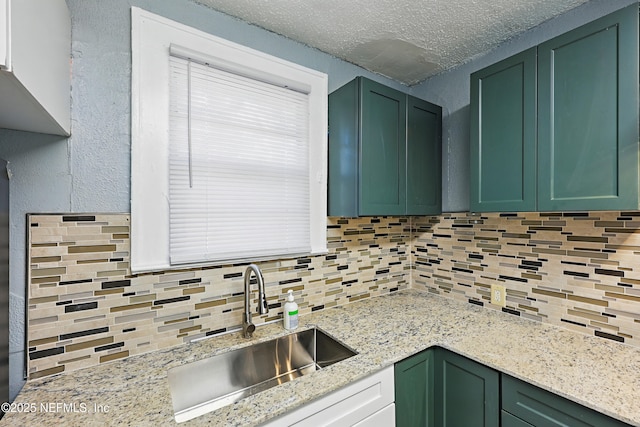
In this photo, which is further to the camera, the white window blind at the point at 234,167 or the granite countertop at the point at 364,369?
the white window blind at the point at 234,167

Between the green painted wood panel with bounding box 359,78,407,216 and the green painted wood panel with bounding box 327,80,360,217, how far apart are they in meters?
0.04

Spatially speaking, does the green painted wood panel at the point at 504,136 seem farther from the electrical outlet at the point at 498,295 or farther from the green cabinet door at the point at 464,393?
the green cabinet door at the point at 464,393

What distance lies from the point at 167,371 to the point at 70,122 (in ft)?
3.30

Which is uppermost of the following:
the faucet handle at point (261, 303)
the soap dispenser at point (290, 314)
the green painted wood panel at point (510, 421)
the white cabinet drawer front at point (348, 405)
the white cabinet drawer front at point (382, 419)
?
the faucet handle at point (261, 303)

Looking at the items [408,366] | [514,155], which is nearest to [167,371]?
[408,366]

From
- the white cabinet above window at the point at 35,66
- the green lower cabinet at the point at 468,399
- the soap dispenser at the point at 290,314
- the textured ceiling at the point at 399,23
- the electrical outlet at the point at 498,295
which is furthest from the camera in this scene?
the electrical outlet at the point at 498,295

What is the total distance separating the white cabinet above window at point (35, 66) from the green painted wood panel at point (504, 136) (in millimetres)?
1704

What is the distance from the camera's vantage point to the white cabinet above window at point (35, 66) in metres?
0.61

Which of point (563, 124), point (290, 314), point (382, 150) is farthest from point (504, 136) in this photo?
point (290, 314)

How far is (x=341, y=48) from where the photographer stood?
1.69 meters

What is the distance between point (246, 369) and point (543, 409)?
45.7 inches

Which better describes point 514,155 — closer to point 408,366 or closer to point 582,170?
point 582,170

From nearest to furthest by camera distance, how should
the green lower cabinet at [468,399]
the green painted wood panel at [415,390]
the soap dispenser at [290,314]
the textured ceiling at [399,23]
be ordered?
the green lower cabinet at [468,399] < the green painted wood panel at [415,390] < the textured ceiling at [399,23] < the soap dispenser at [290,314]

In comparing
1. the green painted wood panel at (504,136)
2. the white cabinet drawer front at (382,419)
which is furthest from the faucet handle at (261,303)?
the green painted wood panel at (504,136)
